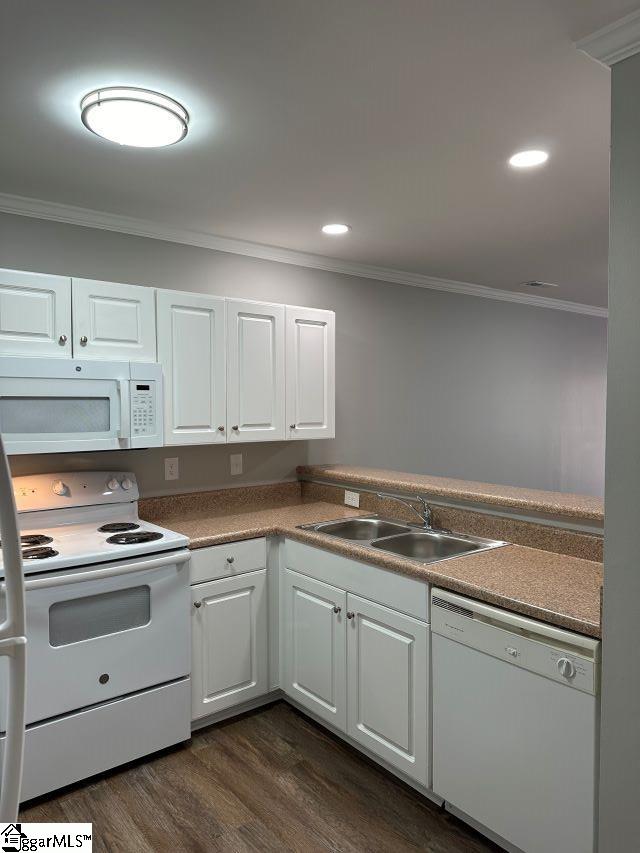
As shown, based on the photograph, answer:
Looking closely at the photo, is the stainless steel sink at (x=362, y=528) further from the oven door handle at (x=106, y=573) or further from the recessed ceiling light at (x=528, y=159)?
the recessed ceiling light at (x=528, y=159)

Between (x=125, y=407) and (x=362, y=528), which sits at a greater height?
(x=125, y=407)

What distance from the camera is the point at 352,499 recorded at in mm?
3342

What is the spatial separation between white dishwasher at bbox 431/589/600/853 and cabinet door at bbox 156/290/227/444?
1.39 meters

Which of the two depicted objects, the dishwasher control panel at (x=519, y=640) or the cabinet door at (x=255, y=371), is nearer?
the dishwasher control panel at (x=519, y=640)

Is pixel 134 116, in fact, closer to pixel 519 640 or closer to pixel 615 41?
pixel 615 41

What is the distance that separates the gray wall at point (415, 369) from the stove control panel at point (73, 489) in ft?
0.34

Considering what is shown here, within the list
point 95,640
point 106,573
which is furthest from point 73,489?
point 95,640

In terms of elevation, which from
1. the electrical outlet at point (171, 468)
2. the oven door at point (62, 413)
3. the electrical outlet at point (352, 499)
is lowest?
the electrical outlet at point (352, 499)

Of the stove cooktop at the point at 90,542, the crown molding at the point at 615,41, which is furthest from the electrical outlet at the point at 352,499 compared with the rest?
the crown molding at the point at 615,41

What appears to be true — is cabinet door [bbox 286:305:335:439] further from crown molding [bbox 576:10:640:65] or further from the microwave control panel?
crown molding [bbox 576:10:640:65]

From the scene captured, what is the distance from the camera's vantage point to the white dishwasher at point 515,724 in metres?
1.65

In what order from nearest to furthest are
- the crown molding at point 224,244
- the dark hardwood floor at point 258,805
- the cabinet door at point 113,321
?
the dark hardwood floor at point 258,805, the cabinet door at point 113,321, the crown molding at point 224,244

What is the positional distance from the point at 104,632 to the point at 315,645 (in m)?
0.89

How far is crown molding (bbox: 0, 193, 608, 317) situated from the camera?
2.75m
